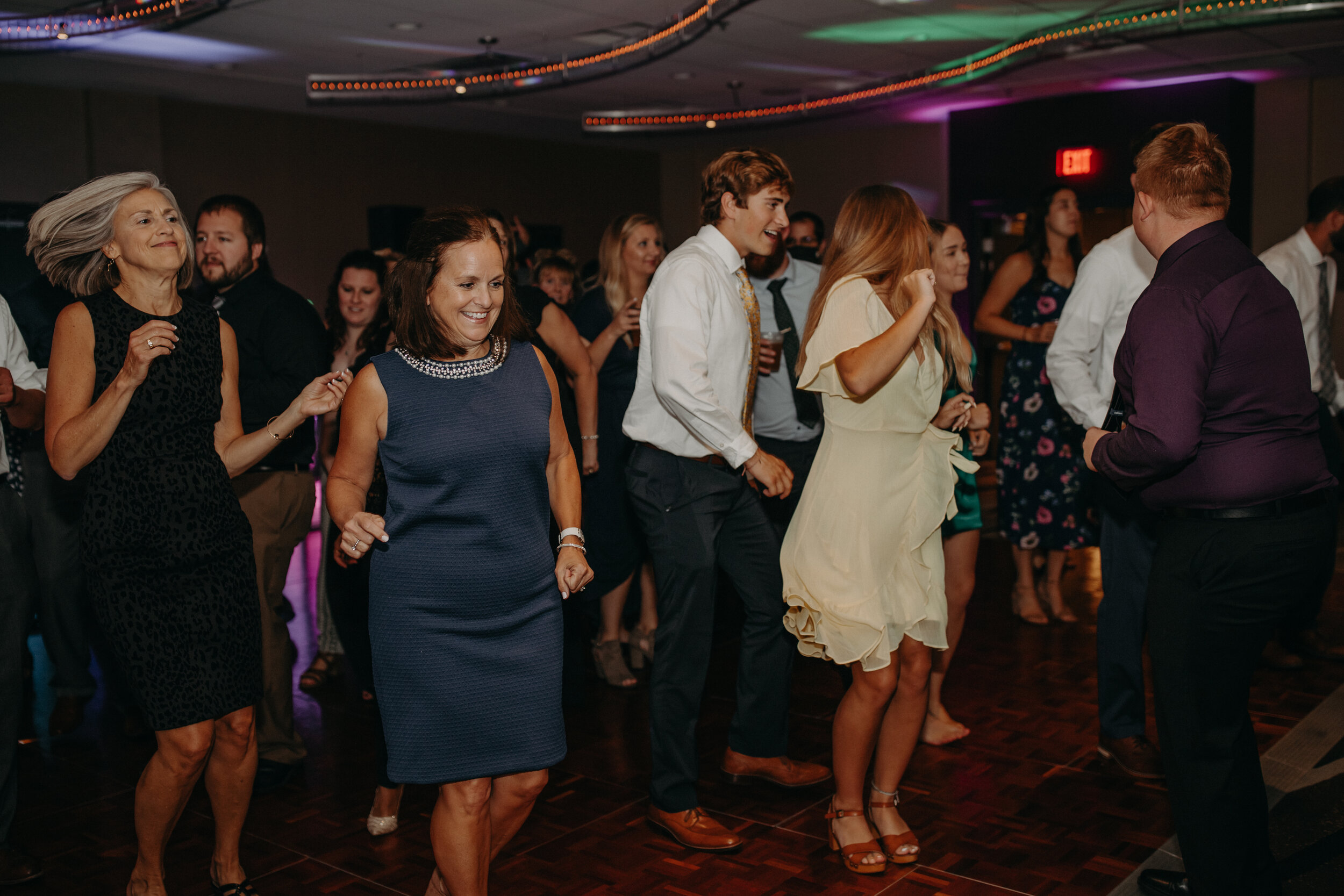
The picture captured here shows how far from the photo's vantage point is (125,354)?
88.9 inches

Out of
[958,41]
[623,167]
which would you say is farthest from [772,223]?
[623,167]

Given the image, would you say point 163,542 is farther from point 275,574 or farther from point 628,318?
point 628,318

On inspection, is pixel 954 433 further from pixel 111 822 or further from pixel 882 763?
pixel 111 822

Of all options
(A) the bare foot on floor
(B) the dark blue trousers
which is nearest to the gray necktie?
(B) the dark blue trousers

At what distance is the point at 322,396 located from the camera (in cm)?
222

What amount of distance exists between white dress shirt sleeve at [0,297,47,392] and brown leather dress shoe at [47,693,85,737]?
4.48ft

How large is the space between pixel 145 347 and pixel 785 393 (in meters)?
1.87

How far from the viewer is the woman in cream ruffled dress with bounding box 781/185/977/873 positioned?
8.08 feet

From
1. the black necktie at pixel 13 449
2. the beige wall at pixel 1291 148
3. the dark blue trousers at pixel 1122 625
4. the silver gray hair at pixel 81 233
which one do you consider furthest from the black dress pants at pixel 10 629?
the beige wall at pixel 1291 148

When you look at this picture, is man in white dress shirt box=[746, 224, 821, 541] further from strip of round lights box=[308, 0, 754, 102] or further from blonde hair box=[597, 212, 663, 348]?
strip of round lights box=[308, 0, 754, 102]

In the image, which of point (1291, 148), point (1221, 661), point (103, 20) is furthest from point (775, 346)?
point (1291, 148)

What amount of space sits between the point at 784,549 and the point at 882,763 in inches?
21.5

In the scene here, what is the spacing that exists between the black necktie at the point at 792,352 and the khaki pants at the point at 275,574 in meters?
1.39

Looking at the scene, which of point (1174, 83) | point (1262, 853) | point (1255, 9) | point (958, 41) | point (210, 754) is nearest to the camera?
point (1262, 853)
